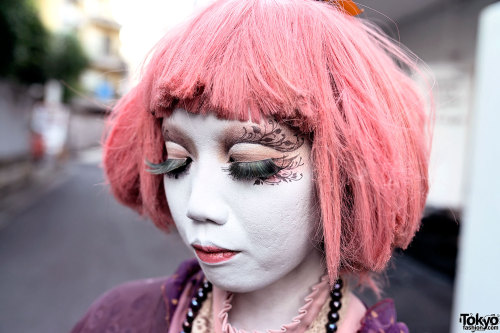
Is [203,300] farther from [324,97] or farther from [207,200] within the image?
[324,97]

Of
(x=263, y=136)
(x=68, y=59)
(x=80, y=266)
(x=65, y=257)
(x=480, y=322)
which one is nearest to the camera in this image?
(x=263, y=136)

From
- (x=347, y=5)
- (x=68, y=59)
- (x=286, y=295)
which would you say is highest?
(x=68, y=59)

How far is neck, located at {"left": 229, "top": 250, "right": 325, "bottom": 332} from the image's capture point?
2.78 feet

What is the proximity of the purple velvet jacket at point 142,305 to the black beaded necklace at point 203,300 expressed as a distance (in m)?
0.05

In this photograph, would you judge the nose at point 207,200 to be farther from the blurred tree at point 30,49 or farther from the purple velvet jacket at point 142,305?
the blurred tree at point 30,49

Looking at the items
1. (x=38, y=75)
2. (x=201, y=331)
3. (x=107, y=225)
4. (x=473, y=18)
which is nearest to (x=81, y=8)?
(x=38, y=75)

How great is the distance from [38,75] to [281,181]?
951 centimetres

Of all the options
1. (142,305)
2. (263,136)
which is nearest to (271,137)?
(263,136)

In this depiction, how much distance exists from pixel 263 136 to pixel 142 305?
66 centimetres

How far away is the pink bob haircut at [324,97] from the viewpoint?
0.68m

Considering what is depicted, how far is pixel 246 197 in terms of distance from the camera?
701 millimetres

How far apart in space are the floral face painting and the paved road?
20.5 inches

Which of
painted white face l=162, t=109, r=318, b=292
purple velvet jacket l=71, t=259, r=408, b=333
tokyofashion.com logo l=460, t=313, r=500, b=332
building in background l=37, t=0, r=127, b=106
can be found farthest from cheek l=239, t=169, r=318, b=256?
building in background l=37, t=0, r=127, b=106

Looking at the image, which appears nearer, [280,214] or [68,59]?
[280,214]
